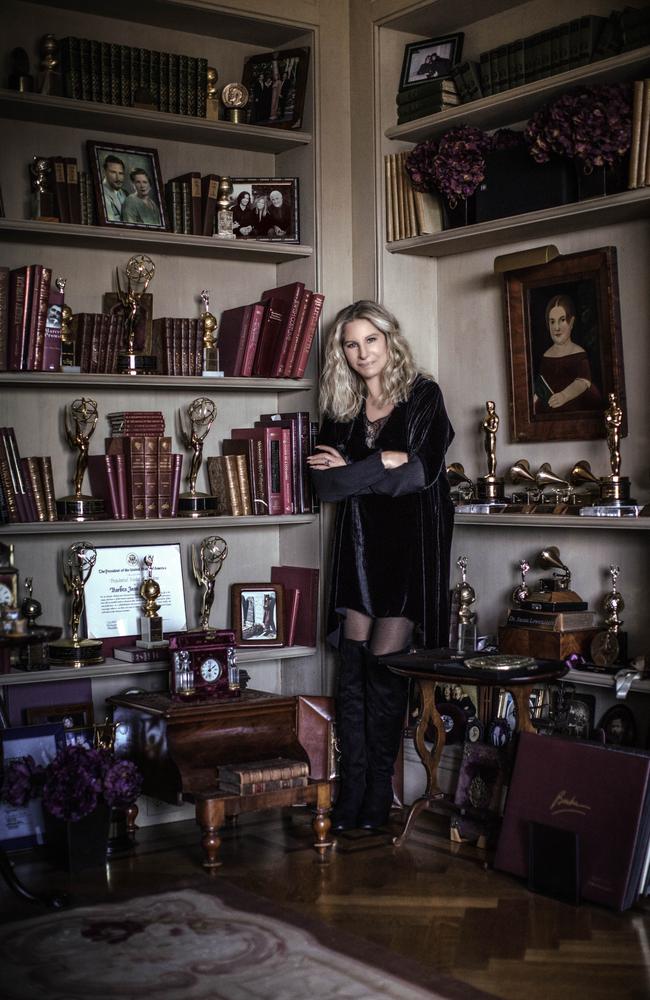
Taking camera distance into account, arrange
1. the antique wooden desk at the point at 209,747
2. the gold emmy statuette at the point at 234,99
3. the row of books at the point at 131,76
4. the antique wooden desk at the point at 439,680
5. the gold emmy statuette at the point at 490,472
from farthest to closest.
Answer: the gold emmy statuette at the point at 234,99, the gold emmy statuette at the point at 490,472, the row of books at the point at 131,76, the antique wooden desk at the point at 209,747, the antique wooden desk at the point at 439,680

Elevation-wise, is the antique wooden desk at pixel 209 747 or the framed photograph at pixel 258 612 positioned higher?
the framed photograph at pixel 258 612

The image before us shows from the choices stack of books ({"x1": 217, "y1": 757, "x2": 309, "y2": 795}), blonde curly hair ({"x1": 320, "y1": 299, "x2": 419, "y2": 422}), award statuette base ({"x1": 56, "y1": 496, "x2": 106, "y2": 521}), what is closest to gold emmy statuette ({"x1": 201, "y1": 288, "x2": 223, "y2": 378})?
blonde curly hair ({"x1": 320, "y1": 299, "x2": 419, "y2": 422})

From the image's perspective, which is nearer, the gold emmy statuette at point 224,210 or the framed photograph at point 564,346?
the framed photograph at point 564,346

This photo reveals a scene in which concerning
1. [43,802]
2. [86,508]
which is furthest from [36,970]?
[86,508]

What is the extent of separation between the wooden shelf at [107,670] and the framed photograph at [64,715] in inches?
3.9

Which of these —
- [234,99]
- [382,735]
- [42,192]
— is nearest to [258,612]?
[382,735]

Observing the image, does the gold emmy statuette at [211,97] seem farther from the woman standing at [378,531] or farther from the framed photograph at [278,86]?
the woman standing at [378,531]

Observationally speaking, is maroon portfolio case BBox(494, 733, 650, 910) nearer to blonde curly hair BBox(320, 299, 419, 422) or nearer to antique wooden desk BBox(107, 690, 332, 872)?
antique wooden desk BBox(107, 690, 332, 872)

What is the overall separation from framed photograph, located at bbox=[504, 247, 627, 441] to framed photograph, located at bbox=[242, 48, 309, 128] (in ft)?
3.75

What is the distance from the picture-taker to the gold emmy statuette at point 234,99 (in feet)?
15.6

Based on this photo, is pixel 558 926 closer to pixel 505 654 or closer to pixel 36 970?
pixel 505 654

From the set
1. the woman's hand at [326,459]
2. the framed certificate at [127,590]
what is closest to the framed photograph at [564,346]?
the woman's hand at [326,459]

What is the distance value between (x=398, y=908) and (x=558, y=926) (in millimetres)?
467

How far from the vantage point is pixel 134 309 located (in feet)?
14.7
